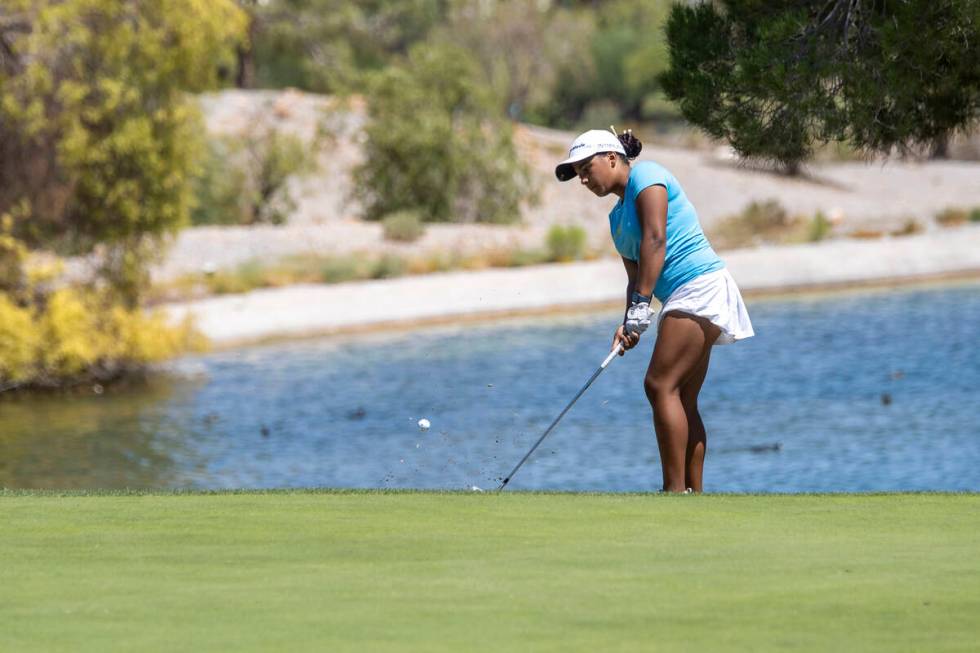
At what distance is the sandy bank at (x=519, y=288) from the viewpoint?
26859 millimetres

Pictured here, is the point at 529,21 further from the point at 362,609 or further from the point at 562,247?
the point at 362,609

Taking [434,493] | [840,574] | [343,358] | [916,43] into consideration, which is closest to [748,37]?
[916,43]

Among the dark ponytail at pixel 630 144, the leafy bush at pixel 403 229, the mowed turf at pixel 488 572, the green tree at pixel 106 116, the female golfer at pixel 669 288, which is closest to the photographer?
the mowed turf at pixel 488 572

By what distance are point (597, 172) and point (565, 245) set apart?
2426cm

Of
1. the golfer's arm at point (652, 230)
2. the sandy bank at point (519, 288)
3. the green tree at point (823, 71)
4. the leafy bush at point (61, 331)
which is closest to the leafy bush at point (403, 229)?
the sandy bank at point (519, 288)

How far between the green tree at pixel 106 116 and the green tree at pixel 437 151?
49.8 feet

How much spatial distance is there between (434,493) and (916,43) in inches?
169

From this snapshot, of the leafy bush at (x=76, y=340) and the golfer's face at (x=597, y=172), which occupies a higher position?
the golfer's face at (x=597, y=172)

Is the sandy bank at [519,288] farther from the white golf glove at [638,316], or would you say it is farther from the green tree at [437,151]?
the white golf glove at [638,316]

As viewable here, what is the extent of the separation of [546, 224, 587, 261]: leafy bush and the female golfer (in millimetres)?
24025

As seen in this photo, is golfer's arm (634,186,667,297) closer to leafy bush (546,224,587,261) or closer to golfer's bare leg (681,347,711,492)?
golfer's bare leg (681,347,711,492)

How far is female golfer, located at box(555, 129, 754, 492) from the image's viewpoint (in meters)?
→ 8.11

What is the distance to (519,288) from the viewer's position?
96.5 feet

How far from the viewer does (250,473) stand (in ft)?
50.3
